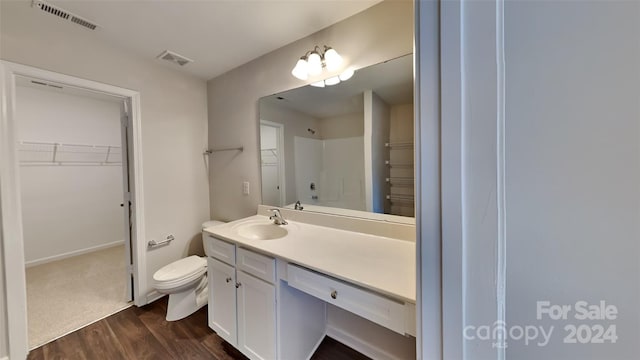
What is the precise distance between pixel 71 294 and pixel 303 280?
8.80 ft

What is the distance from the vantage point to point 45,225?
2.93m

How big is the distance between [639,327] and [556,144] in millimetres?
274

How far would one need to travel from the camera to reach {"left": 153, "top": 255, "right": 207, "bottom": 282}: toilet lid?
1775 millimetres

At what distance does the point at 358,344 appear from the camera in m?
1.57

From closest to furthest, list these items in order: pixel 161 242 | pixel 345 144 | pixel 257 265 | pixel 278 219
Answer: pixel 257 265
pixel 345 144
pixel 278 219
pixel 161 242

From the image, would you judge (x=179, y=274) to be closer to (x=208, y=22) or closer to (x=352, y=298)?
(x=352, y=298)

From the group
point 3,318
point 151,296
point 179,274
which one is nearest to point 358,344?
point 179,274

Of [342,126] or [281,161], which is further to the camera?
[281,161]

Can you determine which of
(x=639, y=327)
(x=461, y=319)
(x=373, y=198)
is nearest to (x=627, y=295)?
(x=639, y=327)

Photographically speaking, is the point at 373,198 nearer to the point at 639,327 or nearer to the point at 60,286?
the point at 639,327

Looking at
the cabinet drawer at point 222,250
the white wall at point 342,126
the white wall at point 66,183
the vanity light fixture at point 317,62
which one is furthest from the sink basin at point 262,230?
the white wall at point 66,183

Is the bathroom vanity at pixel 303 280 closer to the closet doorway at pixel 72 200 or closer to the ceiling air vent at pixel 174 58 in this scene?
the closet doorway at pixel 72 200

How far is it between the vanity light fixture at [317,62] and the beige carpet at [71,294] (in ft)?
8.51

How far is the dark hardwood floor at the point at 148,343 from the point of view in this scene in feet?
4.96
